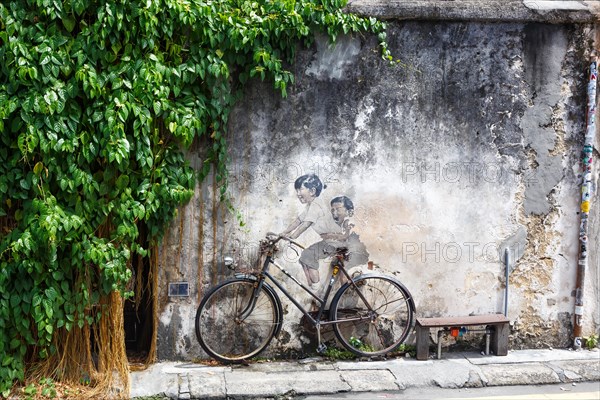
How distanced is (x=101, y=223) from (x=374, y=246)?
2618mm

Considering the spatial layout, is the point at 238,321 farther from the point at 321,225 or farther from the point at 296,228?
the point at 321,225

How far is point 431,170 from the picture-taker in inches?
270

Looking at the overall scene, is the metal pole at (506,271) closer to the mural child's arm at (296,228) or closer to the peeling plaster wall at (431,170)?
the peeling plaster wall at (431,170)

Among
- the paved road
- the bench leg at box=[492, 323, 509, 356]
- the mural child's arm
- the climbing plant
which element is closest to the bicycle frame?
the mural child's arm

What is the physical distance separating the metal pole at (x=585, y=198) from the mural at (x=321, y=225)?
2248 mm

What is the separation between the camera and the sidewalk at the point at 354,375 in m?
6.04

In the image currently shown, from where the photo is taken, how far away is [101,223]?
6020 millimetres

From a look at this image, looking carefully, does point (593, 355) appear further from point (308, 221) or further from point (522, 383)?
point (308, 221)

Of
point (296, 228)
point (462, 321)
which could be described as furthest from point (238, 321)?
point (462, 321)

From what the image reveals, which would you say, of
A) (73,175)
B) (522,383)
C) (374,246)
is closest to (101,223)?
(73,175)

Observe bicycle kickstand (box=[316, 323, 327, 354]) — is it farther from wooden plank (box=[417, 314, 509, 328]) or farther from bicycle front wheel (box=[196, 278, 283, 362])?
wooden plank (box=[417, 314, 509, 328])

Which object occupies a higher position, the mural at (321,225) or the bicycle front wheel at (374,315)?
the mural at (321,225)

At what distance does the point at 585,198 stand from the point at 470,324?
1747 mm

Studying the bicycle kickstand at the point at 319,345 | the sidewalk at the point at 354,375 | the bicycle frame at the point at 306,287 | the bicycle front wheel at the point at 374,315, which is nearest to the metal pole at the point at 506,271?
the sidewalk at the point at 354,375
